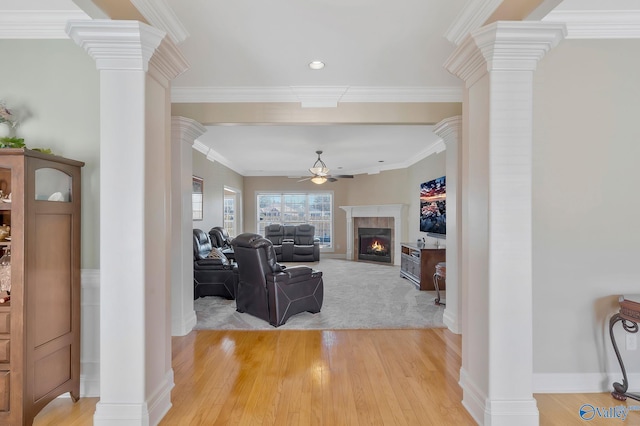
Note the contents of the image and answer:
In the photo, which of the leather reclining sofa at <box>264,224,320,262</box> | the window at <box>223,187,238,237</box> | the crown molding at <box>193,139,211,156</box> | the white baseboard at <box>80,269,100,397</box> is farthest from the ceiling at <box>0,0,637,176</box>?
the window at <box>223,187,238,237</box>

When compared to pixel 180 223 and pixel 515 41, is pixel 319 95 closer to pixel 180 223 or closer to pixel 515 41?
pixel 515 41

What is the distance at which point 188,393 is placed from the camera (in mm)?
2381

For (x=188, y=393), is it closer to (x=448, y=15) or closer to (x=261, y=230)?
(x=448, y=15)

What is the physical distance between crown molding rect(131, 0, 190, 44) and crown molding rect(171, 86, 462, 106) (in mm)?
1065

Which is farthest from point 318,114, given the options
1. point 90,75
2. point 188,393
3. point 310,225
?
point 310,225

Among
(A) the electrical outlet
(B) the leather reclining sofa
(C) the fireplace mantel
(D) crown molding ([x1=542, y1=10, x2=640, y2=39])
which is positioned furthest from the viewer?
(B) the leather reclining sofa

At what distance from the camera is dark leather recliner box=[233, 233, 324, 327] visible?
3773 mm

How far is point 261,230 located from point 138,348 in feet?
26.3

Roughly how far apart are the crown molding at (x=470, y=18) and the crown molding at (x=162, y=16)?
1.95 metres

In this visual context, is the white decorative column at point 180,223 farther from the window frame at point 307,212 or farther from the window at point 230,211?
the window frame at point 307,212

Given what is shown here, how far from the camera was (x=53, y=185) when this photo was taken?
2.16 m

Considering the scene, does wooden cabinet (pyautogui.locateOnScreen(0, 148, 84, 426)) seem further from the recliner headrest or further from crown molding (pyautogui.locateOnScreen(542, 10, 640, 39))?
crown molding (pyautogui.locateOnScreen(542, 10, 640, 39))

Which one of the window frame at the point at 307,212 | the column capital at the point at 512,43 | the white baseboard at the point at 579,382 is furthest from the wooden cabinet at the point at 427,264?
the window frame at the point at 307,212

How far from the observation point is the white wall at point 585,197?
2.30 m
